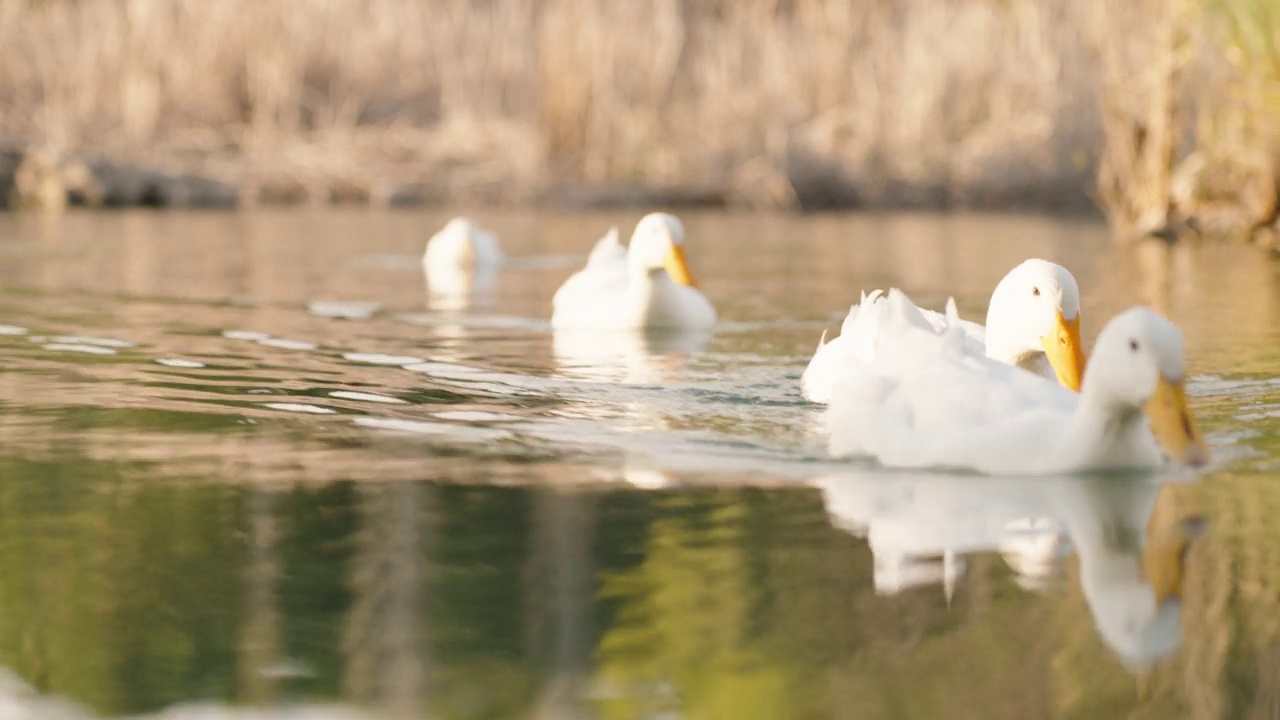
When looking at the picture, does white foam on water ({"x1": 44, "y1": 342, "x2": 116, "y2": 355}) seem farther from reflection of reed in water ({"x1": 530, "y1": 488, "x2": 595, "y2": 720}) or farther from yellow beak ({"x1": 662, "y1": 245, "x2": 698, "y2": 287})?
reflection of reed in water ({"x1": 530, "y1": 488, "x2": 595, "y2": 720})

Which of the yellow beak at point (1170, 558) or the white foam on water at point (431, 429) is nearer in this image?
the yellow beak at point (1170, 558)

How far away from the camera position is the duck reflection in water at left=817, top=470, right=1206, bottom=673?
11.6 feet

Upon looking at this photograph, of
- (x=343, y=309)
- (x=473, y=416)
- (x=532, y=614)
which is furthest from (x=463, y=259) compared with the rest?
(x=532, y=614)

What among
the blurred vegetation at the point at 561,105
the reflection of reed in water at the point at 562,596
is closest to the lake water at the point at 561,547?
the reflection of reed in water at the point at 562,596

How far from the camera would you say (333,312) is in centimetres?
941

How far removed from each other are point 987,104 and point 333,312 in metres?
11.7

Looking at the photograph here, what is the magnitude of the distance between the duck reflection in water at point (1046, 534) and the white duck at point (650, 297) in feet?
12.6

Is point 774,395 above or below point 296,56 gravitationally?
below

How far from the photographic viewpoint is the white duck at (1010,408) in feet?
14.6

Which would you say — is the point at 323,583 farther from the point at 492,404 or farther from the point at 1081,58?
the point at 1081,58

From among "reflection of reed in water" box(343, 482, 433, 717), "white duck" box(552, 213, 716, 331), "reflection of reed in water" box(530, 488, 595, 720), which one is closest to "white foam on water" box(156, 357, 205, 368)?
"white duck" box(552, 213, 716, 331)

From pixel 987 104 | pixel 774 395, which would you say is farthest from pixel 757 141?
pixel 774 395

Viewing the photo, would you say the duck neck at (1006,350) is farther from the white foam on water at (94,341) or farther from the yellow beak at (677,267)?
the white foam on water at (94,341)

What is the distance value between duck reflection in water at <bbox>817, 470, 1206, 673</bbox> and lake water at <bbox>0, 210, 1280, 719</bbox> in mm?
11
